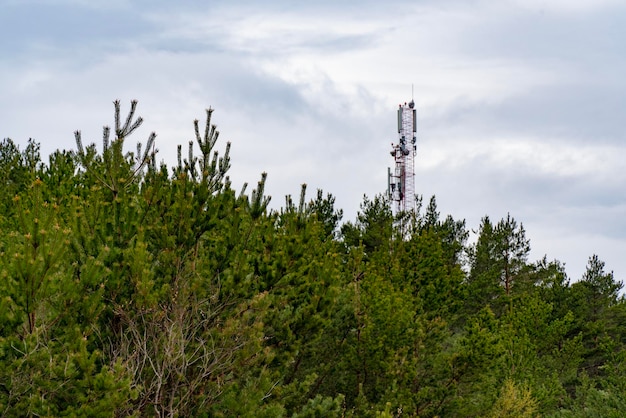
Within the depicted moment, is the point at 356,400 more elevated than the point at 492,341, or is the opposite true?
the point at 492,341

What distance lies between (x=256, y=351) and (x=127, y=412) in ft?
6.24

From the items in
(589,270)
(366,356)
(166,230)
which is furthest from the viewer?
(589,270)

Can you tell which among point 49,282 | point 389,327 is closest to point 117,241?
point 49,282

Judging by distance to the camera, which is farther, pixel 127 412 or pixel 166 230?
pixel 166 230

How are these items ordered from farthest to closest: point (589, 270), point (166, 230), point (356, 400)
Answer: point (589, 270), point (356, 400), point (166, 230)

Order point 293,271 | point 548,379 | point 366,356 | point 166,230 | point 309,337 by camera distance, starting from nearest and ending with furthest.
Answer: point 166,230 < point 293,271 < point 309,337 < point 366,356 < point 548,379

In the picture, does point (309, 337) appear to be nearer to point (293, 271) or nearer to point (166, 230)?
point (293, 271)

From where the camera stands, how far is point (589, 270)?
45500 mm

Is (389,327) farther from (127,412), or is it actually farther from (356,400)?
(127,412)

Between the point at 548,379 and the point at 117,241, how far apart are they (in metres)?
25.8

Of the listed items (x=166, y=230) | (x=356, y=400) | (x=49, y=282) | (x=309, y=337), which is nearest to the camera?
(x=49, y=282)

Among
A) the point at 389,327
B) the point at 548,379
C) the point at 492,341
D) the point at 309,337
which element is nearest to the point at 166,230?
the point at 309,337

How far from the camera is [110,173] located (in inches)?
459

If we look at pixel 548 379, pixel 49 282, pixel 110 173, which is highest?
pixel 110 173
